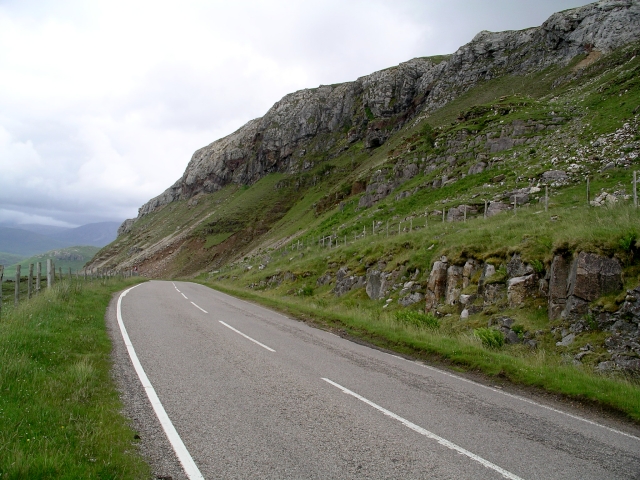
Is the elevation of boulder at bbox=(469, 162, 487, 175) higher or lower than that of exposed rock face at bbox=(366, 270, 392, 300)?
higher

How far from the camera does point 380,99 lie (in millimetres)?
104188

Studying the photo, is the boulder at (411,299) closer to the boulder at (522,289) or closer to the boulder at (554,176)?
the boulder at (522,289)

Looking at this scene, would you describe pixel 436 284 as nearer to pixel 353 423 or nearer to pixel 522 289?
pixel 522 289

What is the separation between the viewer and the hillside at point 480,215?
10109 mm

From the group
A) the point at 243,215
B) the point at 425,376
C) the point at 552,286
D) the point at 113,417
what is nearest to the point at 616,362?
the point at 552,286

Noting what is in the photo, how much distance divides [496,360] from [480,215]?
57.4 feet

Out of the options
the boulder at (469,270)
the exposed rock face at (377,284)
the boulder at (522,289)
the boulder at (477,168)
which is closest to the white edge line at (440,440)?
the boulder at (522,289)

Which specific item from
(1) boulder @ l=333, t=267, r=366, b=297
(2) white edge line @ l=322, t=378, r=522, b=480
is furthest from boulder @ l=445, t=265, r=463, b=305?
(2) white edge line @ l=322, t=378, r=522, b=480

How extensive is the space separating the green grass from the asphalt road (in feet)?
1.28

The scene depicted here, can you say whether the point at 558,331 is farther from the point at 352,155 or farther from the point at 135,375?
the point at 352,155

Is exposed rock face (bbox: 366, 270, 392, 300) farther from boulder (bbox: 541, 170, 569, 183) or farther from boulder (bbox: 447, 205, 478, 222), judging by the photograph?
boulder (bbox: 541, 170, 569, 183)

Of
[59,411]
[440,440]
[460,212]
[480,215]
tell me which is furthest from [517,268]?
[460,212]

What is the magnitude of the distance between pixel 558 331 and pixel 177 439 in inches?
372

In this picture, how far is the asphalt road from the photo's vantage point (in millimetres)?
4109
